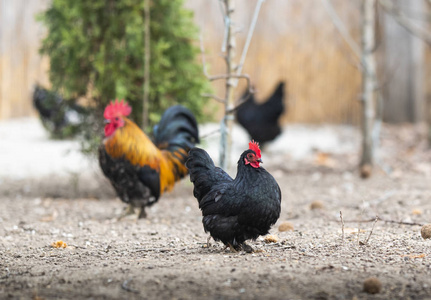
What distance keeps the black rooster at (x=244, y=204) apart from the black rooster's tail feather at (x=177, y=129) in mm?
2386

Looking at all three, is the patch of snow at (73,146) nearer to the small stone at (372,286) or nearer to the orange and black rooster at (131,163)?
the orange and black rooster at (131,163)

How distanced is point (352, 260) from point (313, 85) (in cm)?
1236

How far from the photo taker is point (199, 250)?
4.23 metres

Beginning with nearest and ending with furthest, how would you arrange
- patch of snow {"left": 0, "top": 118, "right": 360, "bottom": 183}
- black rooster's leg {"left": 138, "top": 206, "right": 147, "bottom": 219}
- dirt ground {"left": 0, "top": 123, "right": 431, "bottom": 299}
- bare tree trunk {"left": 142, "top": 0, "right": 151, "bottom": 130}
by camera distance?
1. dirt ground {"left": 0, "top": 123, "right": 431, "bottom": 299}
2. black rooster's leg {"left": 138, "top": 206, "right": 147, "bottom": 219}
3. bare tree trunk {"left": 142, "top": 0, "right": 151, "bottom": 130}
4. patch of snow {"left": 0, "top": 118, "right": 360, "bottom": 183}

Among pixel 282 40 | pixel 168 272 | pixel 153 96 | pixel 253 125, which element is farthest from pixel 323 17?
pixel 168 272

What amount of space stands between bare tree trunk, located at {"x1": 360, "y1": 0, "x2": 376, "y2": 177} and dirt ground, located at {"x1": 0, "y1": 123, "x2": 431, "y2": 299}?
0.80 meters

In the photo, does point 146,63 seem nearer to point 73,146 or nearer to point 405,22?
point 73,146

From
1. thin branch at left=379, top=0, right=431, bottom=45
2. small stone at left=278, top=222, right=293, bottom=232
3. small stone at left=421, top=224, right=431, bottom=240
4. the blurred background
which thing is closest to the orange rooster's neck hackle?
small stone at left=278, top=222, right=293, bottom=232

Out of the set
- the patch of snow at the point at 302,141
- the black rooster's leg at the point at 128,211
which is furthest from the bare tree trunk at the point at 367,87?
the black rooster's leg at the point at 128,211

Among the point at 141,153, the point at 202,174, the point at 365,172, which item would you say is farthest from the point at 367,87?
the point at 202,174

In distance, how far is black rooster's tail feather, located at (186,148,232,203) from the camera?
416cm

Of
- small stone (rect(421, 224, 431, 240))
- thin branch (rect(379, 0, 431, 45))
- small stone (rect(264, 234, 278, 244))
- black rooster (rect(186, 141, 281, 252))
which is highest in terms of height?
thin branch (rect(379, 0, 431, 45))

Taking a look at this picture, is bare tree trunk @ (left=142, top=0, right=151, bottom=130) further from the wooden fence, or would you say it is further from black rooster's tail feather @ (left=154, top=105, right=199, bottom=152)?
the wooden fence

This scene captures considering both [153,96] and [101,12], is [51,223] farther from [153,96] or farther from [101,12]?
[101,12]
